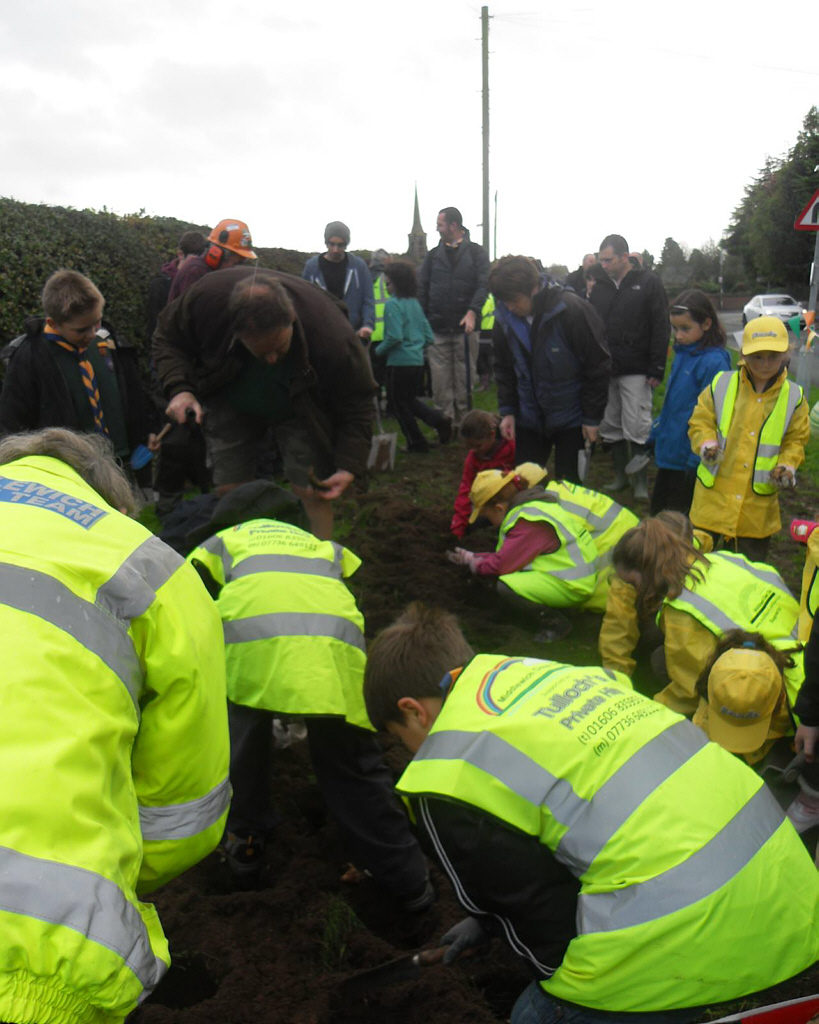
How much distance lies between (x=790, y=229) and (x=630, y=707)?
120ft

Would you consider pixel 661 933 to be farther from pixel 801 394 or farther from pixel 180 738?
pixel 801 394

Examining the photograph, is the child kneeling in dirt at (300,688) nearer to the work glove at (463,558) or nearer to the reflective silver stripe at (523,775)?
the reflective silver stripe at (523,775)

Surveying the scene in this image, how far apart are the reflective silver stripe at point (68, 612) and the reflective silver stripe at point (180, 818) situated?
1.23 ft

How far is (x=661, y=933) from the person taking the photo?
166cm

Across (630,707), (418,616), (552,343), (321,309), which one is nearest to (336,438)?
(321,309)

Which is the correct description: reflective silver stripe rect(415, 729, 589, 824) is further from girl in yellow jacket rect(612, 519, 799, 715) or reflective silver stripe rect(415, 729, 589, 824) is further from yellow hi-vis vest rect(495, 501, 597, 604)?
yellow hi-vis vest rect(495, 501, 597, 604)

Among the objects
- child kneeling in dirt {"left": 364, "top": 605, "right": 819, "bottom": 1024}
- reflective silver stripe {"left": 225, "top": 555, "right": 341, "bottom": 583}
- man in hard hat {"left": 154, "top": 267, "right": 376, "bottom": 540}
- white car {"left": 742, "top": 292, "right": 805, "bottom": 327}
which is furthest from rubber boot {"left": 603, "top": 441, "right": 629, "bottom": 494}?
white car {"left": 742, "top": 292, "right": 805, "bottom": 327}

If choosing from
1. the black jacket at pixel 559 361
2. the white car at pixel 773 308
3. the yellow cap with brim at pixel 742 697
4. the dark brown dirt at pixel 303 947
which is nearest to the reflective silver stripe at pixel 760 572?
the yellow cap with brim at pixel 742 697

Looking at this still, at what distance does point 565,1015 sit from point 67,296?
3.85m

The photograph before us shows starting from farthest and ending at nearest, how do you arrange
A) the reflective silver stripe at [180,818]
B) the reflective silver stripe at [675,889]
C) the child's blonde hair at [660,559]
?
the child's blonde hair at [660,559]
the reflective silver stripe at [180,818]
the reflective silver stripe at [675,889]

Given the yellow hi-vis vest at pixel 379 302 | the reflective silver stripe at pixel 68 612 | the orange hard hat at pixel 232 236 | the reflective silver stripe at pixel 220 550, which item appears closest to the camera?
the reflective silver stripe at pixel 68 612

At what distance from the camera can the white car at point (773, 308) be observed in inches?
1070

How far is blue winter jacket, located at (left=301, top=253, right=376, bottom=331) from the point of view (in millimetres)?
7582

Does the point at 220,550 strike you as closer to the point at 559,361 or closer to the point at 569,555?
the point at 569,555
